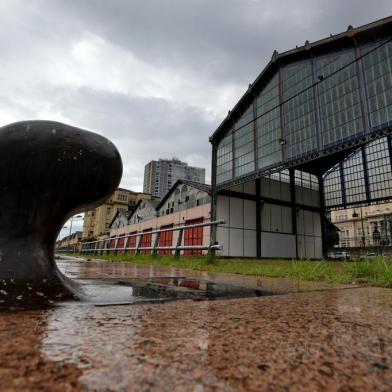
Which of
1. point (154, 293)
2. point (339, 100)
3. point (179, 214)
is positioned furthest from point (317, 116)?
point (154, 293)

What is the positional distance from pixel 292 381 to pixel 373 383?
141 millimetres

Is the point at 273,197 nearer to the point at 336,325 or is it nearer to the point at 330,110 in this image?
the point at 330,110

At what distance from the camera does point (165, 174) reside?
83.0 m

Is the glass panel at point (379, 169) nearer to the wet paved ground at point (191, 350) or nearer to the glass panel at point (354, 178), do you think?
the glass panel at point (354, 178)

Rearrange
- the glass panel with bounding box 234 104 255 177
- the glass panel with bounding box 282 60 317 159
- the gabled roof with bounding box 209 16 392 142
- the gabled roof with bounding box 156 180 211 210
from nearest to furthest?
the gabled roof with bounding box 209 16 392 142, the glass panel with bounding box 282 60 317 159, the glass panel with bounding box 234 104 255 177, the gabled roof with bounding box 156 180 211 210

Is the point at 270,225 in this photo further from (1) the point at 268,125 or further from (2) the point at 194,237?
(1) the point at 268,125

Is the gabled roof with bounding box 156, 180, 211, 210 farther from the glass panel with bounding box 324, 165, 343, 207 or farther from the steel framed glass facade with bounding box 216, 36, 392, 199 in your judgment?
the glass panel with bounding box 324, 165, 343, 207

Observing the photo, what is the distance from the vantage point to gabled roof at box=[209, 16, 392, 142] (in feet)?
48.2

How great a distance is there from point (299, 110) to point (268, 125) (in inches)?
94.4

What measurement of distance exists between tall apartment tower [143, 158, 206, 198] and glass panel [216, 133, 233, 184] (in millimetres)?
56133

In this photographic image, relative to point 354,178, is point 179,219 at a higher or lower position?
lower

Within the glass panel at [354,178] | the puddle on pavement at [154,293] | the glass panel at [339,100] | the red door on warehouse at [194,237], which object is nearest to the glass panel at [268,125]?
the glass panel at [339,100]

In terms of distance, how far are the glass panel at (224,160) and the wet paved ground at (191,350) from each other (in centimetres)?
2072

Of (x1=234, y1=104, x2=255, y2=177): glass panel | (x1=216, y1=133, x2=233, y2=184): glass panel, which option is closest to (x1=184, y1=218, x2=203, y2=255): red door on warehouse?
(x1=216, y1=133, x2=233, y2=184): glass panel
